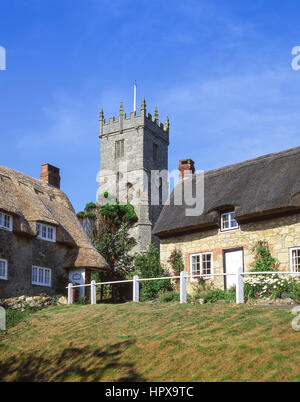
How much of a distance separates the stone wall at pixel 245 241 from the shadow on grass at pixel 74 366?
10.2m

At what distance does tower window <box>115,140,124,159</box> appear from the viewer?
60.9 meters

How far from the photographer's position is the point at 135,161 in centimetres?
5944

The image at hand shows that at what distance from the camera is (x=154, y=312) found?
1595cm

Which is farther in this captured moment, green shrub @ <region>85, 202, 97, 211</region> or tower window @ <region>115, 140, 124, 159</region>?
tower window @ <region>115, 140, 124, 159</region>

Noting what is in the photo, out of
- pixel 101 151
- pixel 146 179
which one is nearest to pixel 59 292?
pixel 146 179

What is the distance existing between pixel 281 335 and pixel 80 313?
847cm

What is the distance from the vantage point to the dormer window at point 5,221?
2234 cm

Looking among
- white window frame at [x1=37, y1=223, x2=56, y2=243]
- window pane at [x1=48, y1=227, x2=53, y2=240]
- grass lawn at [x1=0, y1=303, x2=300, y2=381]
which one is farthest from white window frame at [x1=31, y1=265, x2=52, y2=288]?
grass lawn at [x1=0, y1=303, x2=300, y2=381]

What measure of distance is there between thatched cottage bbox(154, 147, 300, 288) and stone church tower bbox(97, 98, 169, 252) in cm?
2888

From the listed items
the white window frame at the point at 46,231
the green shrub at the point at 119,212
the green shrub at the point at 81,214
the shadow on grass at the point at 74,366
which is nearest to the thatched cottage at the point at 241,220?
the white window frame at the point at 46,231

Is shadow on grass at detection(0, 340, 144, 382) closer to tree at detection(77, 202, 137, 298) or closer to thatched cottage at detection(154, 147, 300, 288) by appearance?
thatched cottage at detection(154, 147, 300, 288)

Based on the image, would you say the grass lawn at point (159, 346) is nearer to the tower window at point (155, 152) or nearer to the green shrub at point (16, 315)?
the green shrub at point (16, 315)
